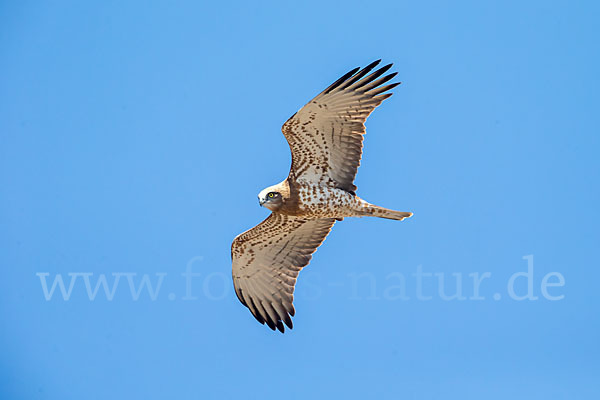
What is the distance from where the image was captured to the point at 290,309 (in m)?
13.9

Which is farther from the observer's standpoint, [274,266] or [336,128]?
[274,266]

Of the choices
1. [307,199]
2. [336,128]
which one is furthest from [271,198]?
[336,128]

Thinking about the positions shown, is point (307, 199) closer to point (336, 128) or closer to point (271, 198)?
point (271, 198)

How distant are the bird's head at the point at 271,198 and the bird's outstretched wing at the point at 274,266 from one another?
0.99m

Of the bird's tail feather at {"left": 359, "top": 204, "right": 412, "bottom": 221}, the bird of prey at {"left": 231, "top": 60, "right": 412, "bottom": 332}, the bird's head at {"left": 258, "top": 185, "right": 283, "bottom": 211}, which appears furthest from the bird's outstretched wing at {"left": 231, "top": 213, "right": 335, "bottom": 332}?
the bird's tail feather at {"left": 359, "top": 204, "right": 412, "bottom": 221}

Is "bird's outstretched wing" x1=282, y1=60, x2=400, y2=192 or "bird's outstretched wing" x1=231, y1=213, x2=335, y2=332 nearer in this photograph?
"bird's outstretched wing" x1=282, y1=60, x2=400, y2=192

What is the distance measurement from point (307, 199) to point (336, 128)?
1.22m

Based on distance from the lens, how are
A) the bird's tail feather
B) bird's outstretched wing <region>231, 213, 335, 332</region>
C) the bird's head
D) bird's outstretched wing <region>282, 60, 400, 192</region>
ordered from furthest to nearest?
bird's outstretched wing <region>231, 213, 335, 332</region> < the bird's head < the bird's tail feather < bird's outstretched wing <region>282, 60, 400, 192</region>

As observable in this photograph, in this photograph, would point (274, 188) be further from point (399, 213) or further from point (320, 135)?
point (399, 213)

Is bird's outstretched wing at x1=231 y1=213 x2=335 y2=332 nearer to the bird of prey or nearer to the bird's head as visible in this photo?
the bird of prey

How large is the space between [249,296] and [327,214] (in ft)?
7.23

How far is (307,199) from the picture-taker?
12.8 meters

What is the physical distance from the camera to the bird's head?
12656 millimetres

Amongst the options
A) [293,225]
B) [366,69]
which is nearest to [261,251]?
[293,225]
